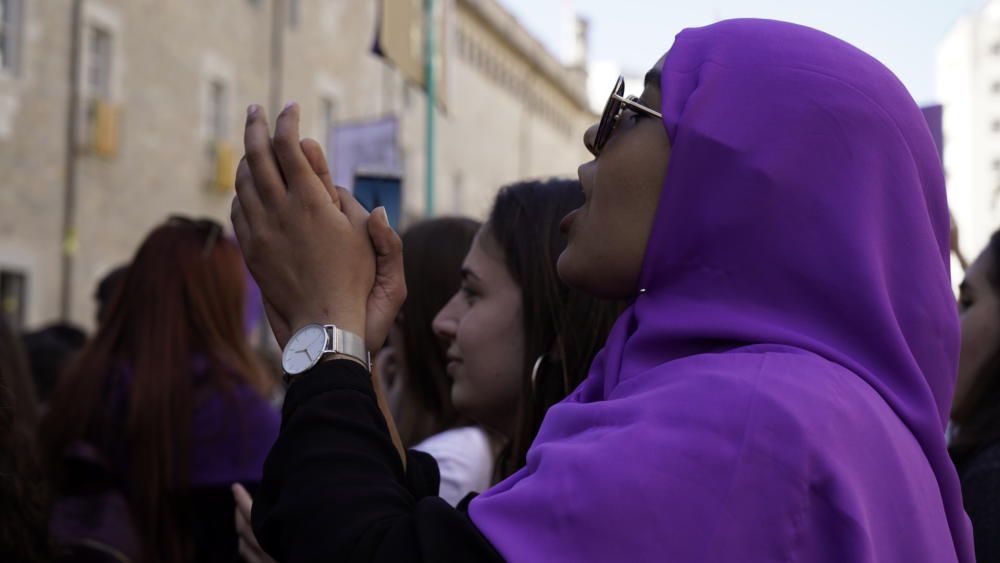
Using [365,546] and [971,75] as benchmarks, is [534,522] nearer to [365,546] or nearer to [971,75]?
[365,546]

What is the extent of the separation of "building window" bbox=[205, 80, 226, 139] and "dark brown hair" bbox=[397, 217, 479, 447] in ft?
57.2

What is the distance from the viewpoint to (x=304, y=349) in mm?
1581

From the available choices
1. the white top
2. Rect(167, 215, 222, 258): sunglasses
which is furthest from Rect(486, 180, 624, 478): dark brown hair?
Rect(167, 215, 222, 258): sunglasses

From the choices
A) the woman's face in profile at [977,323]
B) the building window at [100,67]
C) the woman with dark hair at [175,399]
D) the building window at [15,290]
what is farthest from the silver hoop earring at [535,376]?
the building window at [100,67]

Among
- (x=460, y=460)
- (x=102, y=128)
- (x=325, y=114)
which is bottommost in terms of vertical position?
→ (x=460, y=460)

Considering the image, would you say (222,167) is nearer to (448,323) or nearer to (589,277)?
(448,323)

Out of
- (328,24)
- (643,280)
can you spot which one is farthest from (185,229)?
(328,24)

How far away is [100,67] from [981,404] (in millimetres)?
16146

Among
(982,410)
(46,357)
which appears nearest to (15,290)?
(46,357)

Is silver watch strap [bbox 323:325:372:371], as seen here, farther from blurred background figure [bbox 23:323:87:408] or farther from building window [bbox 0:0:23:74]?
building window [bbox 0:0:23:74]

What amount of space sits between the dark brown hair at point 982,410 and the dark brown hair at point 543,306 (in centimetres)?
97

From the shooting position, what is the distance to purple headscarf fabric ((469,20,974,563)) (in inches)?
53.9

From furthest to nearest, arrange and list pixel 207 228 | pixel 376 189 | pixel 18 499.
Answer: pixel 207 228, pixel 376 189, pixel 18 499

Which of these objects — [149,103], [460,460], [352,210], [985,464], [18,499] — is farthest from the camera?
[149,103]
